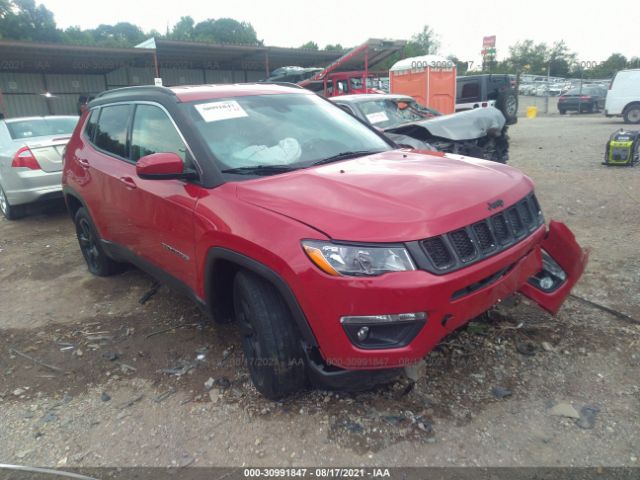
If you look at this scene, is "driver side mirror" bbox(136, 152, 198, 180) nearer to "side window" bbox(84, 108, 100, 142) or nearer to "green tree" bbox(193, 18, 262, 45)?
"side window" bbox(84, 108, 100, 142)

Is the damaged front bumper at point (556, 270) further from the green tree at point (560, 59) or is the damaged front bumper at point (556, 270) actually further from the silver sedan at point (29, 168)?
the green tree at point (560, 59)

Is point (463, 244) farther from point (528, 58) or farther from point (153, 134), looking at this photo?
point (528, 58)

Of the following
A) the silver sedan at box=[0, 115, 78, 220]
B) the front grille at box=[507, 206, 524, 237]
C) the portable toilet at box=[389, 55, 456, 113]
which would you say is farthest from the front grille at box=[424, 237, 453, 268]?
the portable toilet at box=[389, 55, 456, 113]

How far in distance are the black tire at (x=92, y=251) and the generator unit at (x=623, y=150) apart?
8760 mm

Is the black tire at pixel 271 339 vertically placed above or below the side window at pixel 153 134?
below

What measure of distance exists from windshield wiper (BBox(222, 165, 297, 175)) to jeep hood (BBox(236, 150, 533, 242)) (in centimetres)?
9

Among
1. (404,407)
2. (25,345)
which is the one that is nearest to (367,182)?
(404,407)

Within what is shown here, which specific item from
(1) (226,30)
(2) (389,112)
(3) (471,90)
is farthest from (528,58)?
(2) (389,112)

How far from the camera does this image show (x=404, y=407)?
2.60 meters

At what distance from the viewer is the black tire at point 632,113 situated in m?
17.0

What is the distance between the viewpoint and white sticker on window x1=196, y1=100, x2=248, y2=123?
3070 millimetres

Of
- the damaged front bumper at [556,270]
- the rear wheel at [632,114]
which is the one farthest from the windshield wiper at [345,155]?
the rear wheel at [632,114]

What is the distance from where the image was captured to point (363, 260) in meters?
2.11

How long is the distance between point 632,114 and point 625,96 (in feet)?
2.38
